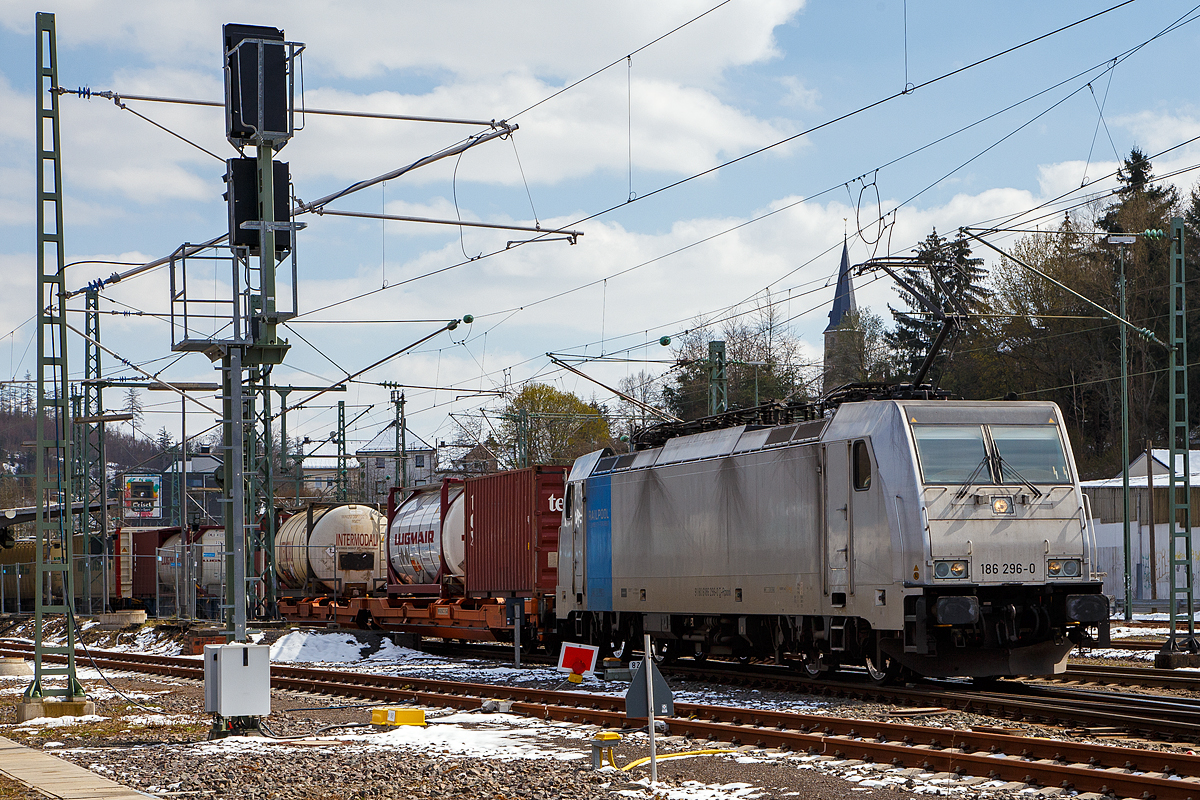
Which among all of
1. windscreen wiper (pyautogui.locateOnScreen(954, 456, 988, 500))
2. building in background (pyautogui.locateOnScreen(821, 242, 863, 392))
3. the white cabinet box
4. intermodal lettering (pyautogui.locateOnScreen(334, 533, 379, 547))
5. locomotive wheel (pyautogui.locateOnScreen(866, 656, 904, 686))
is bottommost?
locomotive wheel (pyautogui.locateOnScreen(866, 656, 904, 686))

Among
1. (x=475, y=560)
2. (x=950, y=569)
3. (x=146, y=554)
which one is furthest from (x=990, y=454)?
(x=146, y=554)

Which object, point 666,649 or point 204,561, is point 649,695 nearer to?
point 666,649

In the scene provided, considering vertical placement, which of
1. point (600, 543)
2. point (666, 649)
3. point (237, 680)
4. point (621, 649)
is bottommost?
point (621, 649)

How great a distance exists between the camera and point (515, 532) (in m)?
25.0

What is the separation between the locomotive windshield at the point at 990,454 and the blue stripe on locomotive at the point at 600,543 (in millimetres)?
7692

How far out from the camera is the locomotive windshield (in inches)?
610

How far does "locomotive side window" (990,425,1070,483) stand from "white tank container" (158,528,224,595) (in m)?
31.7

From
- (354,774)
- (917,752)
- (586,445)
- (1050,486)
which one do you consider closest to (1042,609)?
(1050,486)

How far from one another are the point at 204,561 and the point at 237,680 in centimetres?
3416

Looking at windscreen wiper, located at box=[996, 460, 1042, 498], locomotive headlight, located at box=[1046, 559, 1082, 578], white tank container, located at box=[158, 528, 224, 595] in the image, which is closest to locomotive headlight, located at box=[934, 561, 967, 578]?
locomotive headlight, located at box=[1046, 559, 1082, 578]

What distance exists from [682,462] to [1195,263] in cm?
4221

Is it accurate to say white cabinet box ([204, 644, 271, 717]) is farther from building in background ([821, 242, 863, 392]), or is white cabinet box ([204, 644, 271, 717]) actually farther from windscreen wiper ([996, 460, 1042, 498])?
building in background ([821, 242, 863, 392])

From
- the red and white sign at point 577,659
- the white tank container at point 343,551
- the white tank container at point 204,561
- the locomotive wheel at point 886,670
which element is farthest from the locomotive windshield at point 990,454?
the white tank container at point 204,561

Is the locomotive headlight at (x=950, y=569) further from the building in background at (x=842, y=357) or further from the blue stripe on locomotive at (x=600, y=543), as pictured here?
the building in background at (x=842, y=357)
